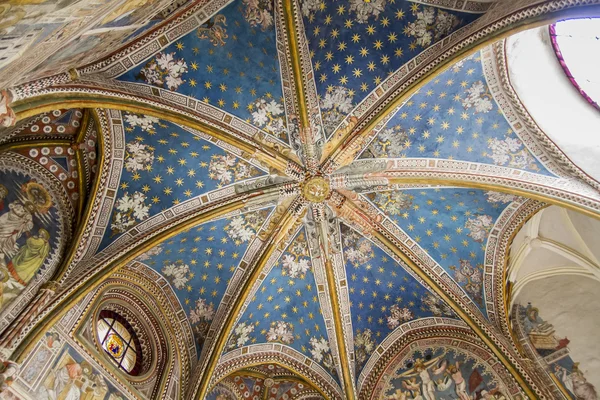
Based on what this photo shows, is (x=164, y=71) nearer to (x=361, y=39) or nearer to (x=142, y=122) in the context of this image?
(x=142, y=122)

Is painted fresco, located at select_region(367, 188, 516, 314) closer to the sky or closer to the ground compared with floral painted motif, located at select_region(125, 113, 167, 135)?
closer to the sky

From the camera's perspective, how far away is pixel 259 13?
11.2 metres

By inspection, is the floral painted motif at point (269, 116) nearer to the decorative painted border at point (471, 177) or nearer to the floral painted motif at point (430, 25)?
the decorative painted border at point (471, 177)

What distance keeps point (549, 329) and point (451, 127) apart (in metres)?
4.99

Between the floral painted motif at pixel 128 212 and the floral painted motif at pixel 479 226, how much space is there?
7417mm

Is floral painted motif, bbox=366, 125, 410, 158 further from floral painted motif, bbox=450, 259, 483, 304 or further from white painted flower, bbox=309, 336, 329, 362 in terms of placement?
white painted flower, bbox=309, 336, 329, 362

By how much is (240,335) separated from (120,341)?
2936mm

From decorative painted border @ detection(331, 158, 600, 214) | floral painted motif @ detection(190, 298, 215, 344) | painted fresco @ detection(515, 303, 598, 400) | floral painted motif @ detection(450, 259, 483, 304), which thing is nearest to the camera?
decorative painted border @ detection(331, 158, 600, 214)

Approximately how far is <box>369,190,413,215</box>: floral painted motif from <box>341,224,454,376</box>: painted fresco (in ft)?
3.17

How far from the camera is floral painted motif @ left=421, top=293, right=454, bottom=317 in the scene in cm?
1377

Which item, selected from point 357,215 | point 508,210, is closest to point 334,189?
point 357,215

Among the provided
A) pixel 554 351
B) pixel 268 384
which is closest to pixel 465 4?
pixel 554 351

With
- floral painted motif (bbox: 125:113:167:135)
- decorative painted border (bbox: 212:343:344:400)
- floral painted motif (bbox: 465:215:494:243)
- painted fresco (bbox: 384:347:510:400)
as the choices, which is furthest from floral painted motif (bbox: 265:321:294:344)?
floral painted motif (bbox: 125:113:167:135)

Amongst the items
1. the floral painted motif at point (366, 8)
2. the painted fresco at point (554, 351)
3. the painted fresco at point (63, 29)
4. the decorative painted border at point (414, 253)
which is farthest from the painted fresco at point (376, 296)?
the painted fresco at point (63, 29)
